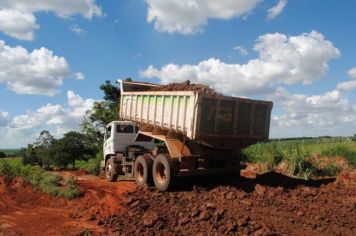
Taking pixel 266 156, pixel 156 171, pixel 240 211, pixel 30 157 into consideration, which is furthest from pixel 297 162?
pixel 30 157

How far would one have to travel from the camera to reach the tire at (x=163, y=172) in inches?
460

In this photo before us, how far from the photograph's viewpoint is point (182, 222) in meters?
8.62

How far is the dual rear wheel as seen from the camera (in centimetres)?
1173

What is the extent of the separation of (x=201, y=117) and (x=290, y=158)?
7936 millimetres

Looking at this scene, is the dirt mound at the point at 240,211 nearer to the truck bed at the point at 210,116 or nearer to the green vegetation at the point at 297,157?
the truck bed at the point at 210,116

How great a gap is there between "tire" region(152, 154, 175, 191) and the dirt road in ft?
0.87

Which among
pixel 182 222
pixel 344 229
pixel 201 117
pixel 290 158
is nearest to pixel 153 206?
pixel 182 222

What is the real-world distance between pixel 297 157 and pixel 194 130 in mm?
8133

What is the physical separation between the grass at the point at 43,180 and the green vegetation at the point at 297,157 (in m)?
9.45

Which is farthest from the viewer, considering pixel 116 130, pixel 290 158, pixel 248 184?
pixel 290 158

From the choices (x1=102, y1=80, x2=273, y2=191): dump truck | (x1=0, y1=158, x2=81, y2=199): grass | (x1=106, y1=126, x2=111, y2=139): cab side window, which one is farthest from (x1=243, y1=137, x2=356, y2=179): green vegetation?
(x1=0, y1=158, x2=81, y2=199): grass

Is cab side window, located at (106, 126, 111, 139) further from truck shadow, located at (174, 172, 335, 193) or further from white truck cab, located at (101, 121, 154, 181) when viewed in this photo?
truck shadow, located at (174, 172, 335, 193)

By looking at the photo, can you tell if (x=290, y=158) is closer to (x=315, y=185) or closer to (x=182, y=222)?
(x=315, y=185)

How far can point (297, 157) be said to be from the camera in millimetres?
17531
